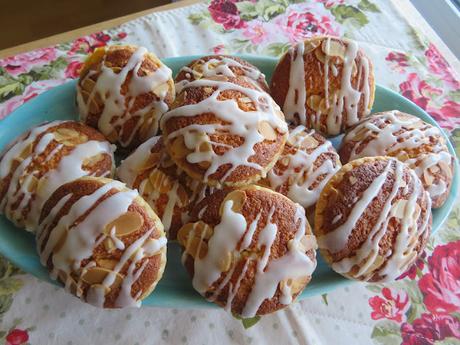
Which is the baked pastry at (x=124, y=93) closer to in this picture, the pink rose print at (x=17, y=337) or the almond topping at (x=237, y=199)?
the almond topping at (x=237, y=199)

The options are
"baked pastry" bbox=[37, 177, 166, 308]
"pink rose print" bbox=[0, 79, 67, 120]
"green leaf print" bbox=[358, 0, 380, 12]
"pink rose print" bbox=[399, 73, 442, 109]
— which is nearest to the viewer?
"baked pastry" bbox=[37, 177, 166, 308]

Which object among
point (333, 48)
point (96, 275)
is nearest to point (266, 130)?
point (333, 48)

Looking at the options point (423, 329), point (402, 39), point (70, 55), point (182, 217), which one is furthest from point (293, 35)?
point (423, 329)

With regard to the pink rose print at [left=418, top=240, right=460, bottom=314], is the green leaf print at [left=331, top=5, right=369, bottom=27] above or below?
above

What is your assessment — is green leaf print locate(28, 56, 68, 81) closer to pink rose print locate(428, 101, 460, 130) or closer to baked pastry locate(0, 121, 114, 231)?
baked pastry locate(0, 121, 114, 231)

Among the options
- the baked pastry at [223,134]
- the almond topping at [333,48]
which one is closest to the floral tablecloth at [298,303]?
the baked pastry at [223,134]

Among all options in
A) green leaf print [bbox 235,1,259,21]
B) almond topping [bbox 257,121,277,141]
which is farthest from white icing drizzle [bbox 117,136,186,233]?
green leaf print [bbox 235,1,259,21]
